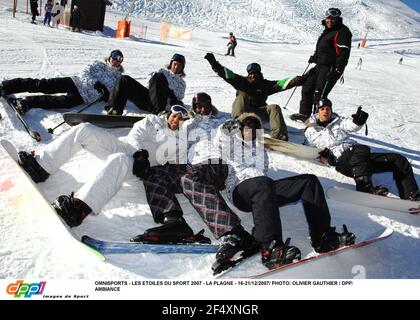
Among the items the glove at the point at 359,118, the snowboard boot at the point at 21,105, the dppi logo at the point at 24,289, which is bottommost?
the dppi logo at the point at 24,289

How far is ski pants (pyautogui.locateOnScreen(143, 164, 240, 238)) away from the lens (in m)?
3.16

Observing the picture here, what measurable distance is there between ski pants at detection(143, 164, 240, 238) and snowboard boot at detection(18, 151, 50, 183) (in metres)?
0.95

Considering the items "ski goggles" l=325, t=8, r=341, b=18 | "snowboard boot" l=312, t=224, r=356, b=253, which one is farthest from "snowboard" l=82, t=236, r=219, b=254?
"ski goggles" l=325, t=8, r=341, b=18

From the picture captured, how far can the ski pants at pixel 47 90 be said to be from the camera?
5340mm

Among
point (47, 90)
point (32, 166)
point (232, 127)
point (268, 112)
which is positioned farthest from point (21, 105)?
point (268, 112)

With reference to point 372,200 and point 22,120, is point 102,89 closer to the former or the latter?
point 22,120

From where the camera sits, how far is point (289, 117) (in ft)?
23.6

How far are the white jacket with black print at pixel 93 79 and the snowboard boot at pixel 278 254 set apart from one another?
12.7ft

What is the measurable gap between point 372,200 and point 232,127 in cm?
170

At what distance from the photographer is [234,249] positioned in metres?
2.93

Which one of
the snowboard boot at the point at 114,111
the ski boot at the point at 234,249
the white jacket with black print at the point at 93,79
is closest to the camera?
the ski boot at the point at 234,249

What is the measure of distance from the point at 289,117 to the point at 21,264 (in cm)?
552

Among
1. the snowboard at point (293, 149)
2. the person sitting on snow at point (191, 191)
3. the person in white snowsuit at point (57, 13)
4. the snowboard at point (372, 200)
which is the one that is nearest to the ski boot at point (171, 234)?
the person sitting on snow at point (191, 191)

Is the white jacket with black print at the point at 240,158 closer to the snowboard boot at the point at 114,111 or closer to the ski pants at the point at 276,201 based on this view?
the ski pants at the point at 276,201
